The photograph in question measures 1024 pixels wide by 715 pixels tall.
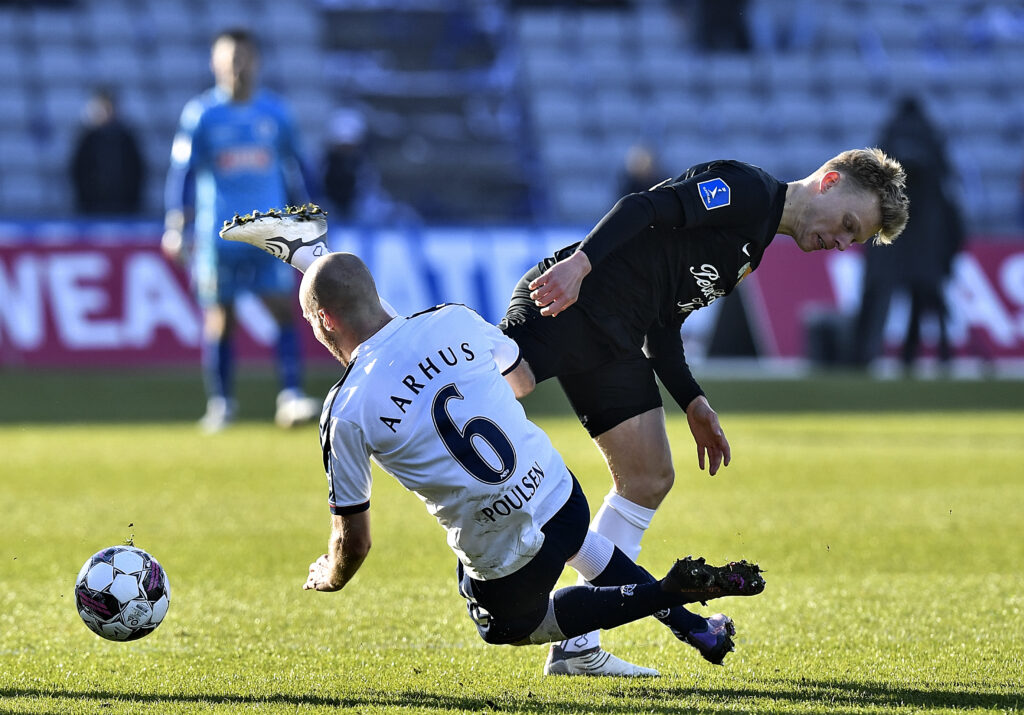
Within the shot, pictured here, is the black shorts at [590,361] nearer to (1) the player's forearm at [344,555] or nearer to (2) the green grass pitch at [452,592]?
(2) the green grass pitch at [452,592]

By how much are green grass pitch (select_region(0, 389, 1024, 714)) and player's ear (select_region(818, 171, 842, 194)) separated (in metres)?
1.28

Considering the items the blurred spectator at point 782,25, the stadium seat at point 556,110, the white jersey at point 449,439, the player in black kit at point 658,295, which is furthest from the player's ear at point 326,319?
Answer: the blurred spectator at point 782,25

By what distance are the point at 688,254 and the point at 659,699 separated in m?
1.27

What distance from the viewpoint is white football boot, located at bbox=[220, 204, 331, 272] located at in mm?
4141

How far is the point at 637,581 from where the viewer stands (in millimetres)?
3916

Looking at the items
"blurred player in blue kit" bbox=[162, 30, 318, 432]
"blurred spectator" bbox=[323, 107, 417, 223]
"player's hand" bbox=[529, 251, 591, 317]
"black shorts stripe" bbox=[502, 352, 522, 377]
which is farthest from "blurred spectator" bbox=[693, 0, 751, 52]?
"player's hand" bbox=[529, 251, 591, 317]

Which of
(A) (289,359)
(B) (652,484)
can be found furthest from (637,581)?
(A) (289,359)

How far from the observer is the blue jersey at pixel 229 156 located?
9.73 m

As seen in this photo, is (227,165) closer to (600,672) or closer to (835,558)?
(835,558)

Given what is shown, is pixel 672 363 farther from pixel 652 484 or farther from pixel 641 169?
pixel 641 169

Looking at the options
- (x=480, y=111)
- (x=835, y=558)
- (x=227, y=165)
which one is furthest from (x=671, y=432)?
(x=480, y=111)

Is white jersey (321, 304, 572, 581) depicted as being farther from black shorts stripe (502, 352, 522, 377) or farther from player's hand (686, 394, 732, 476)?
player's hand (686, 394, 732, 476)

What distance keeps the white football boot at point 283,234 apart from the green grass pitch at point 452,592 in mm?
1113

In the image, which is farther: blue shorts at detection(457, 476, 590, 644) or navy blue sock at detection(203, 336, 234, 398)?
navy blue sock at detection(203, 336, 234, 398)
